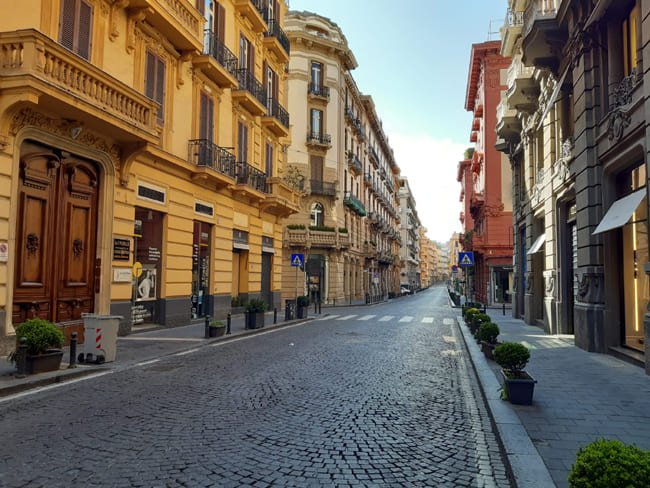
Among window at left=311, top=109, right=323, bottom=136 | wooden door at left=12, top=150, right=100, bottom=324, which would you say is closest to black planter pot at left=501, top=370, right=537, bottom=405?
wooden door at left=12, top=150, right=100, bottom=324

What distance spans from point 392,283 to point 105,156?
6788 centimetres

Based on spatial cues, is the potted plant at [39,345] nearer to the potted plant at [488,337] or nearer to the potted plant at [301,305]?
the potted plant at [488,337]

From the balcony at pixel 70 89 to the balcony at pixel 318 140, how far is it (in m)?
25.2

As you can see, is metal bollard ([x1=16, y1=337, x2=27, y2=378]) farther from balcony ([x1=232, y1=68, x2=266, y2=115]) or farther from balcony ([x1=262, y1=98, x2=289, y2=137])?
balcony ([x1=262, y1=98, x2=289, y2=137])

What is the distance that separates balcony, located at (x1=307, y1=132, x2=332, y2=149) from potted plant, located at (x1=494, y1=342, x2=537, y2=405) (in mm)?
32377

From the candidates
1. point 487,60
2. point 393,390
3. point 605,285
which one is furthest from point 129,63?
point 487,60

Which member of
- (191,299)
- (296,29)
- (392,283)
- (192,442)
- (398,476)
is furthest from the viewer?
(392,283)

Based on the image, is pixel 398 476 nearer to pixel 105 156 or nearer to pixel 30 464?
pixel 30 464

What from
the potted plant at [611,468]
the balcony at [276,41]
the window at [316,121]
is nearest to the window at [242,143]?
the balcony at [276,41]

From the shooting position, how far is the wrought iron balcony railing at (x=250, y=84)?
802 inches

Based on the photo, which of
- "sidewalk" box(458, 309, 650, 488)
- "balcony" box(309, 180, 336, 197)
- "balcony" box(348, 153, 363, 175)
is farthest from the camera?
"balcony" box(348, 153, 363, 175)

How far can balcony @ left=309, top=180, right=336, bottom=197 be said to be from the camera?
37.2 metres

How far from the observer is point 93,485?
3.78 metres

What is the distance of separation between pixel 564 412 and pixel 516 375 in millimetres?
831
